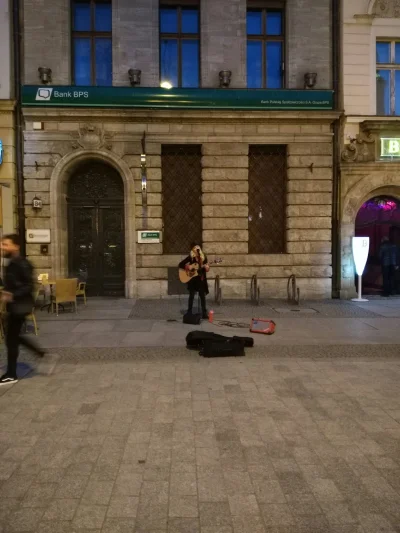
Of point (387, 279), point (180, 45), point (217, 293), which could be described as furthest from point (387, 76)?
point (217, 293)

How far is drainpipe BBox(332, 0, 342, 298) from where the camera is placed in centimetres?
1395

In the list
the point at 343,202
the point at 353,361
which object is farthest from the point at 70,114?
the point at 353,361

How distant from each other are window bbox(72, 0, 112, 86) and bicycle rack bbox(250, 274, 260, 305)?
779cm

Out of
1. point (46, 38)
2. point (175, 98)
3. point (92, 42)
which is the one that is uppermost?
point (92, 42)

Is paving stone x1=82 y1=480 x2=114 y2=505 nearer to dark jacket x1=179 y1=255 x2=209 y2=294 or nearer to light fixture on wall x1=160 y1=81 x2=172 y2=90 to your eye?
dark jacket x1=179 y1=255 x2=209 y2=294

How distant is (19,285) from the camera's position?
595 centimetres

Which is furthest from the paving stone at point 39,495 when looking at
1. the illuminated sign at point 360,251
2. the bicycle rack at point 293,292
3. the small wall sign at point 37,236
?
the illuminated sign at point 360,251

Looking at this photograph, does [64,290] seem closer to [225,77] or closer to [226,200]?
[226,200]

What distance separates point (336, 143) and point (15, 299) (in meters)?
11.7

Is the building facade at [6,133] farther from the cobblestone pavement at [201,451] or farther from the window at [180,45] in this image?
the cobblestone pavement at [201,451]

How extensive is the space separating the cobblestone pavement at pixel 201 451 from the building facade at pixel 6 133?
8.32m

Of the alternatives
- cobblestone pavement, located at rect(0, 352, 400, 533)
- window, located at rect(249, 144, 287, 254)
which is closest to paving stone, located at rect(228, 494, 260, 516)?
cobblestone pavement, located at rect(0, 352, 400, 533)

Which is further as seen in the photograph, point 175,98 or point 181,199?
point 181,199

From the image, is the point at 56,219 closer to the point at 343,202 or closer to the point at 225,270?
the point at 225,270
